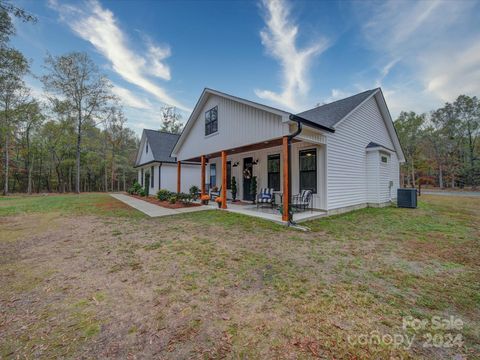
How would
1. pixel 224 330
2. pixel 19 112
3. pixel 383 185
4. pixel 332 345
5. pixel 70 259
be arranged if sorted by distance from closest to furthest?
pixel 332 345, pixel 224 330, pixel 70 259, pixel 383 185, pixel 19 112

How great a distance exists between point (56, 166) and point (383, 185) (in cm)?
3662

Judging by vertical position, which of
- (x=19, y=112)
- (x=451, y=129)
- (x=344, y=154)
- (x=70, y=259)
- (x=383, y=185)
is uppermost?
(x=451, y=129)

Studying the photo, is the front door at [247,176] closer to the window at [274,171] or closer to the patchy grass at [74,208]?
the window at [274,171]


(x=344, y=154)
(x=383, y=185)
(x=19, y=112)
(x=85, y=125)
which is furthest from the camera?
(x=85, y=125)

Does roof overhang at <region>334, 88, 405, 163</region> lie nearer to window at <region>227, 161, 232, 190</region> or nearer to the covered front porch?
the covered front porch

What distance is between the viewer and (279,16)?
8711mm

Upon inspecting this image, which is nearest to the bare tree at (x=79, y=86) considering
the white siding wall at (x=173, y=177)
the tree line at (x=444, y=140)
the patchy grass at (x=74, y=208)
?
the white siding wall at (x=173, y=177)

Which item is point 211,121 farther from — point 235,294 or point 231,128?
point 235,294

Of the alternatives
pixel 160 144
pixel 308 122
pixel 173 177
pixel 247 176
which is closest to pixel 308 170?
pixel 308 122

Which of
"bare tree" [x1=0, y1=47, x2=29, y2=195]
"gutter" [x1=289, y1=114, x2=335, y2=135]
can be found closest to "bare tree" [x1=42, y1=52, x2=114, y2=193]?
"bare tree" [x1=0, y1=47, x2=29, y2=195]

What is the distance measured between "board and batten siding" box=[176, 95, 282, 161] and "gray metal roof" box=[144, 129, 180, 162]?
417 centimetres

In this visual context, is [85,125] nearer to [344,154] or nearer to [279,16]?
[279,16]

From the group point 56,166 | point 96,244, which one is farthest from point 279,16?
point 56,166

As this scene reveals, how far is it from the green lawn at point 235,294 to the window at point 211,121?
6.47 meters
